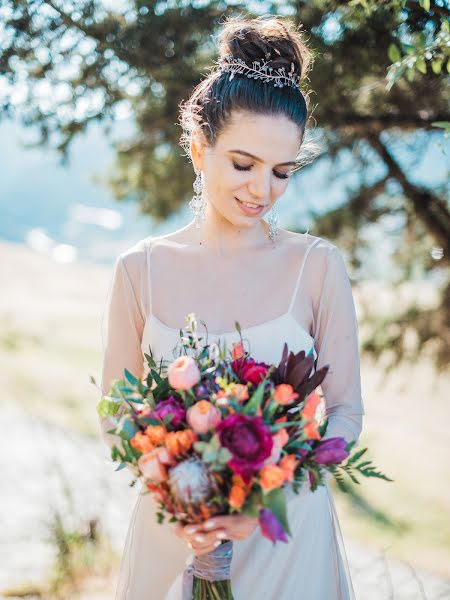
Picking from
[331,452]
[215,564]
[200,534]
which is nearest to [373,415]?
[215,564]

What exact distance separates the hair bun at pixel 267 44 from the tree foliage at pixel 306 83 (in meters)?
0.29

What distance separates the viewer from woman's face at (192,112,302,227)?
2.04m

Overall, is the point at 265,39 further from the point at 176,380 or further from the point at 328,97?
the point at 328,97

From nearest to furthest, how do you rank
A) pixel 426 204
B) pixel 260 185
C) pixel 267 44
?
pixel 260 185 → pixel 267 44 → pixel 426 204

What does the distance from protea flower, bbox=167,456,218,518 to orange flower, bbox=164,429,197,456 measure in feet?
0.09

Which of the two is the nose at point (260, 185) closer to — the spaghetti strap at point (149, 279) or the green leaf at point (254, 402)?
the spaghetti strap at point (149, 279)

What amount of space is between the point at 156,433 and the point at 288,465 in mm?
297

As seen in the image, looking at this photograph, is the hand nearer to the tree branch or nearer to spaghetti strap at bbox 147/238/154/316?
spaghetti strap at bbox 147/238/154/316

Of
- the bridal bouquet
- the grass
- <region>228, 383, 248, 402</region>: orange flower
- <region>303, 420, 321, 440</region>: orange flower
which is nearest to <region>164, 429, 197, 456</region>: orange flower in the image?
the bridal bouquet

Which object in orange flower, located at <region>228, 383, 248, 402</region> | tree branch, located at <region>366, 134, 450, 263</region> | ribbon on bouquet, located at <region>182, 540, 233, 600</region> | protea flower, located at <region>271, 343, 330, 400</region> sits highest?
tree branch, located at <region>366, 134, 450, 263</region>

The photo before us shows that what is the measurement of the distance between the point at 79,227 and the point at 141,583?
37141mm

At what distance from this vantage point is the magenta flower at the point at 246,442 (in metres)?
1.40

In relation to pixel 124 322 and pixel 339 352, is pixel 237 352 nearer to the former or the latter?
pixel 339 352

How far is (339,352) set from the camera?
206 cm
